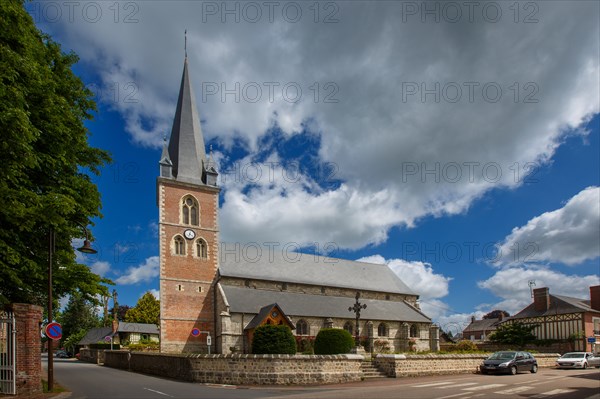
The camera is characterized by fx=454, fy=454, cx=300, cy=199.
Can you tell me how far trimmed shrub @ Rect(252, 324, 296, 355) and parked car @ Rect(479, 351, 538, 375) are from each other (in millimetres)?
10228

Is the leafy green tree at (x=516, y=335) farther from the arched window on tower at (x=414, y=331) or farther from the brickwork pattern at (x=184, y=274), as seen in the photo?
the brickwork pattern at (x=184, y=274)

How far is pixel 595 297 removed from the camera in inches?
1855

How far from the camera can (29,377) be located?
14672mm

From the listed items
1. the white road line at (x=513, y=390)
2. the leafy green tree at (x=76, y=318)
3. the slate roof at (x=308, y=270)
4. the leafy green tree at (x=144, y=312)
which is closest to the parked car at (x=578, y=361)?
the white road line at (x=513, y=390)

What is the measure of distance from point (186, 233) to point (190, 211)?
217 centimetres

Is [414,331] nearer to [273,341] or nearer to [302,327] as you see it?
[302,327]

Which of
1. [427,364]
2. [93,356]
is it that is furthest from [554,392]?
[93,356]

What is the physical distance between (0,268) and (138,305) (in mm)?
58114

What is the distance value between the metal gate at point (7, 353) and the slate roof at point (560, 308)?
1783 inches

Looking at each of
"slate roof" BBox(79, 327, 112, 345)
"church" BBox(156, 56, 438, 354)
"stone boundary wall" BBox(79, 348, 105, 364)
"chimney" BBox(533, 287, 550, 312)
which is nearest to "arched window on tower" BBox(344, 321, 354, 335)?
"church" BBox(156, 56, 438, 354)

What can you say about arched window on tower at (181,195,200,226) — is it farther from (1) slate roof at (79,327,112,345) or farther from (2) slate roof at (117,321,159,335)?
(1) slate roof at (79,327,112,345)

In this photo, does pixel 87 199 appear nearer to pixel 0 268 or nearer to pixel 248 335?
pixel 0 268

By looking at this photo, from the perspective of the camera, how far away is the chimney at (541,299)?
150ft

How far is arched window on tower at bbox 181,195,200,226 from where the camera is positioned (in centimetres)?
3941
